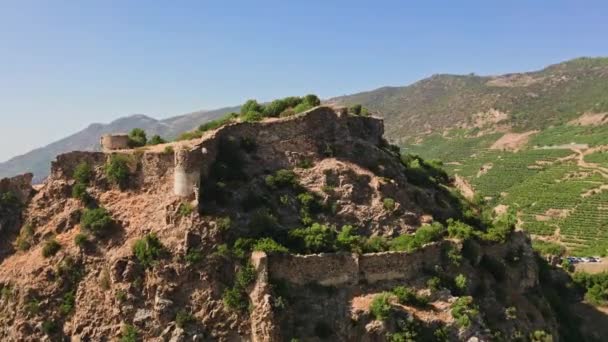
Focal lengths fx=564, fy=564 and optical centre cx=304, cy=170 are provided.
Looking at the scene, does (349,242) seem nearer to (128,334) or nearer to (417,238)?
(417,238)

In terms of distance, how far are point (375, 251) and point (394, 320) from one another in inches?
157

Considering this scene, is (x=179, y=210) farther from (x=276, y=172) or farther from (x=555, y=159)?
(x=555, y=159)

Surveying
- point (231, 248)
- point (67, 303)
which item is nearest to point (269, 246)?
point (231, 248)

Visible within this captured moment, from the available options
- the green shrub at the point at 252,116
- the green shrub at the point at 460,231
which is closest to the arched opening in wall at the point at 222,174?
the green shrub at the point at 252,116

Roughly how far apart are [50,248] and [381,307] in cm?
1774

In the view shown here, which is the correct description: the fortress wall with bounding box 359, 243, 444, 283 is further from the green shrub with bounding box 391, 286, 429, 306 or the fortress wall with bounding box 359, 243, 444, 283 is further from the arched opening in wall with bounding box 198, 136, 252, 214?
the arched opening in wall with bounding box 198, 136, 252, 214

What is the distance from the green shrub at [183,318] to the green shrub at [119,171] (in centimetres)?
870

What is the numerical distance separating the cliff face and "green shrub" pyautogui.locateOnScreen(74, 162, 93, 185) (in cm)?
18

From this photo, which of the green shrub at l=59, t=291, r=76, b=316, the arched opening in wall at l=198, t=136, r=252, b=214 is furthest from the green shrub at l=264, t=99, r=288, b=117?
the green shrub at l=59, t=291, r=76, b=316

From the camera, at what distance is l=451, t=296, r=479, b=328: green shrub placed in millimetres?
26453

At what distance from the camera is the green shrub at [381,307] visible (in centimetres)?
2580

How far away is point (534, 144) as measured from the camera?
125500 mm

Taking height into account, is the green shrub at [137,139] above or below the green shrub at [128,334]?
above

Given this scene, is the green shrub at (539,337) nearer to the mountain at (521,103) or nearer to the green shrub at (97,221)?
the green shrub at (97,221)
